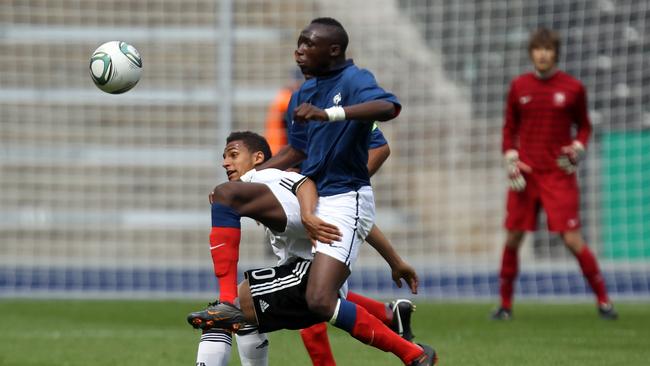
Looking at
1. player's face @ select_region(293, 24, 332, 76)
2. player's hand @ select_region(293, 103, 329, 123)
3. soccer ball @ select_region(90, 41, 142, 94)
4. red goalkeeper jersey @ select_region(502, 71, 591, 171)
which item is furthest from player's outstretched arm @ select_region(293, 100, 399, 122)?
red goalkeeper jersey @ select_region(502, 71, 591, 171)

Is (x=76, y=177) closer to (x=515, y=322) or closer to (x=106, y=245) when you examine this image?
(x=106, y=245)

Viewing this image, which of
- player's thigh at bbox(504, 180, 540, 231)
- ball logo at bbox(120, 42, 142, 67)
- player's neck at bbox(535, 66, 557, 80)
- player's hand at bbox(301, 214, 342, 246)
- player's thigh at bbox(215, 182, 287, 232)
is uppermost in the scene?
ball logo at bbox(120, 42, 142, 67)

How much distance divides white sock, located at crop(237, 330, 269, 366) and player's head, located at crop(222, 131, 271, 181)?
835mm

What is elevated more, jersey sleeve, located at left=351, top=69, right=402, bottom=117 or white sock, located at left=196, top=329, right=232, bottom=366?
jersey sleeve, located at left=351, top=69, right=402, bottom=117

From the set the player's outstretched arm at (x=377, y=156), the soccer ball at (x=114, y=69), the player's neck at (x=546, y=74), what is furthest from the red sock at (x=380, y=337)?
the player's neck at (x=546, y=74)

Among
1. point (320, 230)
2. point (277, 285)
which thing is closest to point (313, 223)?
point (320, 230)

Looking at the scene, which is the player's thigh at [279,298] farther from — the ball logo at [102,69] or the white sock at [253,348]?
the ball logo at [102,69]

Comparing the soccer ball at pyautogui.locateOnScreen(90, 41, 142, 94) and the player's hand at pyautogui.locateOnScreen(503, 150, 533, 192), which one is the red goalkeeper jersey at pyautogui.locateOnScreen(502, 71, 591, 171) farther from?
the soccer ball at pyautogui.locateOnScreen(90, 41, 142, 94)

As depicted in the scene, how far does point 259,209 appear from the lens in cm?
514

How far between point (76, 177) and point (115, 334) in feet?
20.7

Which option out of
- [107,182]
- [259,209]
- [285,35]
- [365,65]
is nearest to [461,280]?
[365,65]

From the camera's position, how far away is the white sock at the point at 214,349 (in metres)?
5.00

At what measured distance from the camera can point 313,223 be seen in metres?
5.06

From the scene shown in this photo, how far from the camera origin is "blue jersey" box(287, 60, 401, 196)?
5.25m
